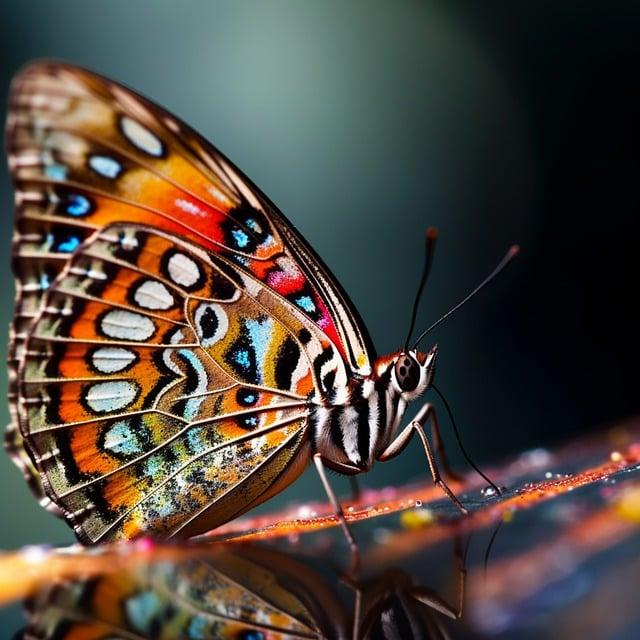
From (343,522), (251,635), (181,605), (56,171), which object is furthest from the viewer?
(56,171)

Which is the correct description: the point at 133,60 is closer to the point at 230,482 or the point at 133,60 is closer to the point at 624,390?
the point at 624,390

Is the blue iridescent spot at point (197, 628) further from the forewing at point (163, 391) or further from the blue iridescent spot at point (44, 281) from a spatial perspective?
the blue iridescent spot at point (44, 281)

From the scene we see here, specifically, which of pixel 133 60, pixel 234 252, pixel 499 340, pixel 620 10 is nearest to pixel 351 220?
pixel 499 340

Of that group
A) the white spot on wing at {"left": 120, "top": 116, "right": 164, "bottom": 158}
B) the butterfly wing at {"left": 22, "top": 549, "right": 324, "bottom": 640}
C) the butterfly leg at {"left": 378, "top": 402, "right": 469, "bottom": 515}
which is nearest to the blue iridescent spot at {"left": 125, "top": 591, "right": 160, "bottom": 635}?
the butterfly wing at {"left": 22, "top": 549, "right": 324, "bottom": 640}

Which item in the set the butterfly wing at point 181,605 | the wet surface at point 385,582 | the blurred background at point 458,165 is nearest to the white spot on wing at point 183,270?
the wet surface at point 385,582

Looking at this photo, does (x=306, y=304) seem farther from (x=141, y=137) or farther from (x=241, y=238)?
(x=141, y=137)

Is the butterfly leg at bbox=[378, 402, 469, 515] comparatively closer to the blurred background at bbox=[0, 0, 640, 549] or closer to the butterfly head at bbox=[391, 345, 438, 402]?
the butterfly head at bbox=[391, 345, 438, 402]

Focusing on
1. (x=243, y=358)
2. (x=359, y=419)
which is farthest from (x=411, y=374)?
(x=243, y=358)
